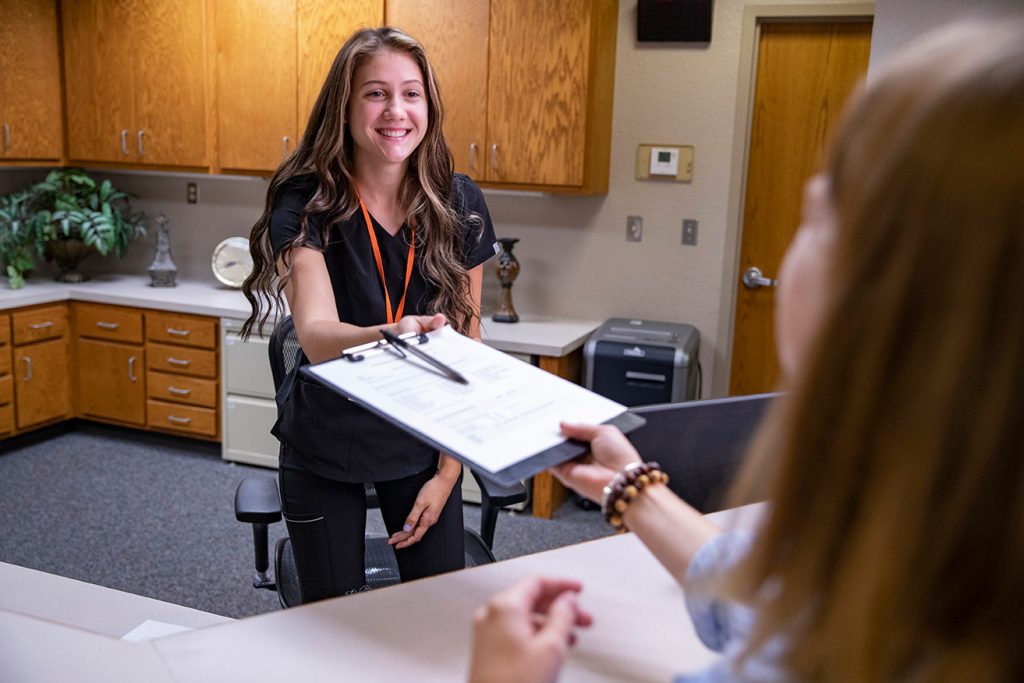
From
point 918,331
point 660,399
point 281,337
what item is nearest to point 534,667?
point 918,331

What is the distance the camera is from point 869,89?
586mm

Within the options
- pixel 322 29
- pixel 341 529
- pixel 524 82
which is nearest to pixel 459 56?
pixel 524 82

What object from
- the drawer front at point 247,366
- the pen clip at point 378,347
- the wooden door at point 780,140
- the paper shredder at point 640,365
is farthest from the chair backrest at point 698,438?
the drawer front at point 247,366

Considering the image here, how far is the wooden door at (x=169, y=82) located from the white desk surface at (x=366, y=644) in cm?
356

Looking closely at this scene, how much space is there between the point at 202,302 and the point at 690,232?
2197mm

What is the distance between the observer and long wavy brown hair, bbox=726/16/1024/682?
0.52m

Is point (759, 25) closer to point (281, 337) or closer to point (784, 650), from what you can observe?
point (281, 337)

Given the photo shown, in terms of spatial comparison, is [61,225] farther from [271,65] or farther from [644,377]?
[644,377]

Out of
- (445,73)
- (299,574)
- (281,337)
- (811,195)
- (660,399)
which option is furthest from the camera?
(445,73)

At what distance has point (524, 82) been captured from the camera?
365cm

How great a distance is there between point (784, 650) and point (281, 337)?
1.69 m

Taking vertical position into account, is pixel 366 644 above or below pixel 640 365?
above

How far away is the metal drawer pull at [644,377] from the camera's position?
3.52 metres

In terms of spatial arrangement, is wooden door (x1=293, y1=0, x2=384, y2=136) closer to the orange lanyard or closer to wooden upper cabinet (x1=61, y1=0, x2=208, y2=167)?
wooden upper cabinet (x1=61, y1=0, x2=208, y2=167)
